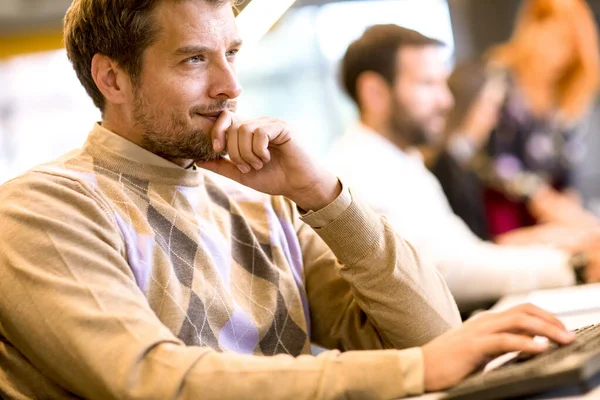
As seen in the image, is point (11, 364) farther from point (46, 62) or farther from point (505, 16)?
point (46, 62)

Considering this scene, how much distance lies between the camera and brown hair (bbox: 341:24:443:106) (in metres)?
3.24

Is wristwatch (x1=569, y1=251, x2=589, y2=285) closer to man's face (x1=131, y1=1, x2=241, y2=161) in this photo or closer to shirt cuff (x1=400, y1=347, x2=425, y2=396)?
man's face (x1=131, y1=1, x2=241, y2=161)

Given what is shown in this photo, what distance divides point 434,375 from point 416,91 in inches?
94.6

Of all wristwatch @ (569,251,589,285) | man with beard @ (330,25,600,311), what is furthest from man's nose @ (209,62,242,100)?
wristwatch @ (569,251,589,285)

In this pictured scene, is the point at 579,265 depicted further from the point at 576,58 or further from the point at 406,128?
the point at 576,58

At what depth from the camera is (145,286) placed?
125cm

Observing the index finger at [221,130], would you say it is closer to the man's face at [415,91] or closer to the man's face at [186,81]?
the man's face at [186,81]

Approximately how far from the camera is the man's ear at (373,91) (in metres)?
3.19

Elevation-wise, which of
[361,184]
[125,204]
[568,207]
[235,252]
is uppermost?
[125,204]

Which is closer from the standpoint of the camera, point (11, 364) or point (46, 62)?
point (11, 364)

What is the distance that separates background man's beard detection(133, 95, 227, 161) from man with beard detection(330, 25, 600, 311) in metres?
0.75

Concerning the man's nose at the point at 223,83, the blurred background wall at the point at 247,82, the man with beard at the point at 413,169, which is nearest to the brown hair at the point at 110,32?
the man's nose at the point at 223,83

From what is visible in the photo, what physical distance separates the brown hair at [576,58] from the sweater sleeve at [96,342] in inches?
175

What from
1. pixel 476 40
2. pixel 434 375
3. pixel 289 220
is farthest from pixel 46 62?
pixel 434 375
